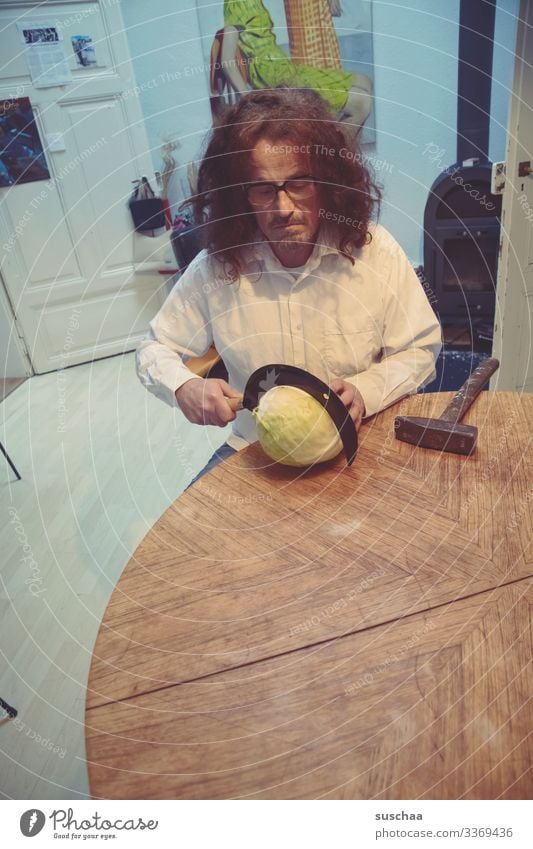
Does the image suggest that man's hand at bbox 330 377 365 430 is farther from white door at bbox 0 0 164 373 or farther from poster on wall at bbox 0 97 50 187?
poster on wall at bbox 0 97 50 187

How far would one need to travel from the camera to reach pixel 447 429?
2.82 feet

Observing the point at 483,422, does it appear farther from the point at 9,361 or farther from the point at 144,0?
the point at 9,361

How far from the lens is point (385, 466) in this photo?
2.80 ft

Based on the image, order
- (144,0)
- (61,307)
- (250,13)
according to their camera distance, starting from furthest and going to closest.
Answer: (61,307) → (144,0) → (250,13)

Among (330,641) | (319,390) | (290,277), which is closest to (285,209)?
(290,277)

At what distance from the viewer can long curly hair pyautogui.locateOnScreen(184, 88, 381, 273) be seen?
41.5 inches

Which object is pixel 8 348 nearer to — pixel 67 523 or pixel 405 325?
pixel 67 523

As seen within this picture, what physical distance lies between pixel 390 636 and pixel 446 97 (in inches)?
125

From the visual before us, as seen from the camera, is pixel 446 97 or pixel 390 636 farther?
pixel 446 97

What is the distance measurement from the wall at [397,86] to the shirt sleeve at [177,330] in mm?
1725

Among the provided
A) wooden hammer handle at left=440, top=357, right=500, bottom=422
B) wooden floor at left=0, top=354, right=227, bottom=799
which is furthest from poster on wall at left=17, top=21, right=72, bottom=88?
wooden hammer handle at left=440, top=357, right=500, bottom=422

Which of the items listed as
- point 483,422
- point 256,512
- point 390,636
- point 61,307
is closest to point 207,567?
point 256,512

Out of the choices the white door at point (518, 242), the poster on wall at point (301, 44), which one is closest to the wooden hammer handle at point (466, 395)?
the white door at point (518, 242)

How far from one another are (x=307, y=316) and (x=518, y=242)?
1374 mm
